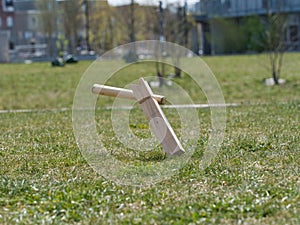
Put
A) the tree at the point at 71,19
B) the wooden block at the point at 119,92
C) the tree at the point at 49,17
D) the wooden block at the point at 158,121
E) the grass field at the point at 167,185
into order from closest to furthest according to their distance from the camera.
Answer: the grass field at the point at 167,185, the wooden block at the point at 158,121, the wooden block at the point at 119,92, the tree at the point at 71,19, the tree at the point at 49,17

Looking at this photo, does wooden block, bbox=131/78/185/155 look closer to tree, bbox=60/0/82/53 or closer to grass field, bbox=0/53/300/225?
grass field, bbox=0/53/300/225

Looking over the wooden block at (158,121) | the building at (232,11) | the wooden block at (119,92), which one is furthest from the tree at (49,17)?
the wooden block at (158,121)

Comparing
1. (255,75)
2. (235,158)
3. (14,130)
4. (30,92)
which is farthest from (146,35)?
(235,158)

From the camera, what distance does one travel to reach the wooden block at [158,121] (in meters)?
6.66

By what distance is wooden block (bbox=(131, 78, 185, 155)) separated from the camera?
666cm

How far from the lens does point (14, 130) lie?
398 inches

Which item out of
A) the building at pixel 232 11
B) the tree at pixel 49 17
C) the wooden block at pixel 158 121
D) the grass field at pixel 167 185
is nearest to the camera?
the grass field at pixel 167 185

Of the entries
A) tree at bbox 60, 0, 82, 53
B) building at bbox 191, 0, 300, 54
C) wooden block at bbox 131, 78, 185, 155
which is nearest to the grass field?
wooden block at bbox 131, 78, 185, 155

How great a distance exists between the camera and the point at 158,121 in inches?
263

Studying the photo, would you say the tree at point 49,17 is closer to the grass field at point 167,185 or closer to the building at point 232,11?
the building at point 232,11

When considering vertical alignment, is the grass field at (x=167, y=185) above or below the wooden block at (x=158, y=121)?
below

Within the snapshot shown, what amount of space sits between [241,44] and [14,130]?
3587 centimetres

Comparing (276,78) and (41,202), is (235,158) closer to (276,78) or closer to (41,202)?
(41,202)

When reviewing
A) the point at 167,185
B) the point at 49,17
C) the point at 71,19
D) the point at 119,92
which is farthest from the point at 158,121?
the point at 49,17
